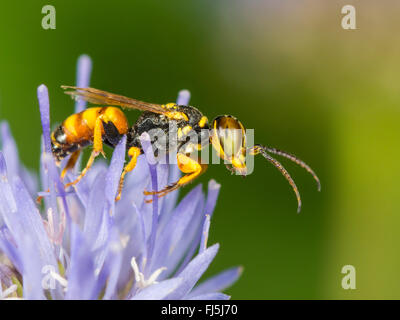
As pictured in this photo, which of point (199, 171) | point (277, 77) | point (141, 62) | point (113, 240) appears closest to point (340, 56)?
point (277, 77)

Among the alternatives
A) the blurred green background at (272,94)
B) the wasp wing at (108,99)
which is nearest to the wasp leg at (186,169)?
the wasp wing at (108,99)

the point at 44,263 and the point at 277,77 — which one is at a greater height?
the point at 277,77

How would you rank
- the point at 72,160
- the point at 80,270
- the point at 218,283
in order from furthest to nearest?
the point at 72,160 < the point at 218,283 < the point at 80,270

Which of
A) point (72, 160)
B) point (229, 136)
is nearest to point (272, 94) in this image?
point (229, 136)

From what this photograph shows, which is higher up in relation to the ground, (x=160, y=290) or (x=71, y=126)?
(x=71, y=126)

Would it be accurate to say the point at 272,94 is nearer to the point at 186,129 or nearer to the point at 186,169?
the point at 186,129

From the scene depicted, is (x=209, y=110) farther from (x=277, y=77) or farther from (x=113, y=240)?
(x=113, y=240)
